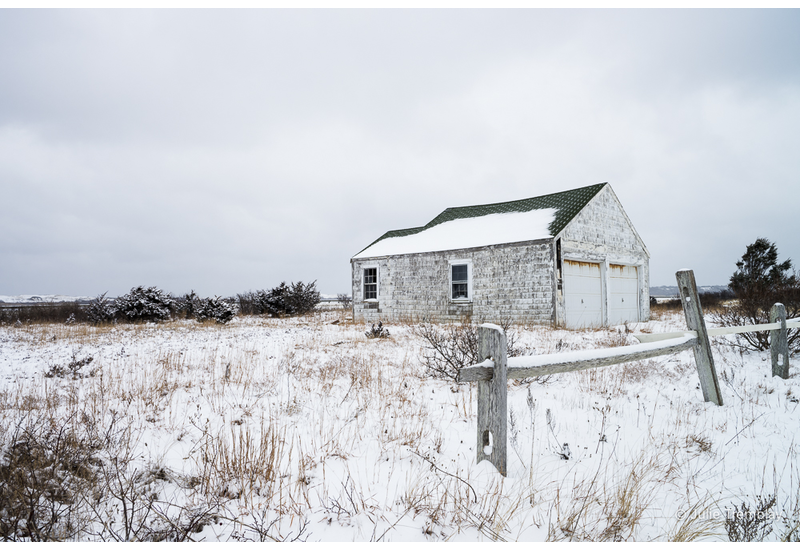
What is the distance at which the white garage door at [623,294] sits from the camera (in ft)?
52.4

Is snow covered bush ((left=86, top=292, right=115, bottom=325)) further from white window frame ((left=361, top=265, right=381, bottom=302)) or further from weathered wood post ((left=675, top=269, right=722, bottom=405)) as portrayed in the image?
weathered wood post ((left=675, top=269, right=722, bottom=405))

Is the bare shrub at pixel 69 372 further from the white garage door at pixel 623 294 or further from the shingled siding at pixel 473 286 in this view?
the white garage door at pixel 623 294

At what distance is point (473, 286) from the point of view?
1561 centimetres

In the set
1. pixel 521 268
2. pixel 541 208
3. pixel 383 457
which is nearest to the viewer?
pixel 383 457

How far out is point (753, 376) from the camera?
254 inches

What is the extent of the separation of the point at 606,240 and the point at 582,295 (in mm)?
2993

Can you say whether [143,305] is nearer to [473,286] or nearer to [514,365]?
[473,286]

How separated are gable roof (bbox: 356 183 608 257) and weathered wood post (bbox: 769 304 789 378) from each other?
7.61 meters

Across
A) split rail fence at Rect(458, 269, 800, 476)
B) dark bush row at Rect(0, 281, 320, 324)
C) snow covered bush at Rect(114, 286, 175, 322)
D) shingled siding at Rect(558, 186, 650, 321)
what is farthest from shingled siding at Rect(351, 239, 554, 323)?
snow covered bush at Rect(114, 286, 175, 322)

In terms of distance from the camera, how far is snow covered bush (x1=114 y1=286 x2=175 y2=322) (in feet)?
59.7

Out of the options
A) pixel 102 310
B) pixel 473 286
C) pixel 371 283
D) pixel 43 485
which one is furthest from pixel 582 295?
pixel 102 310
